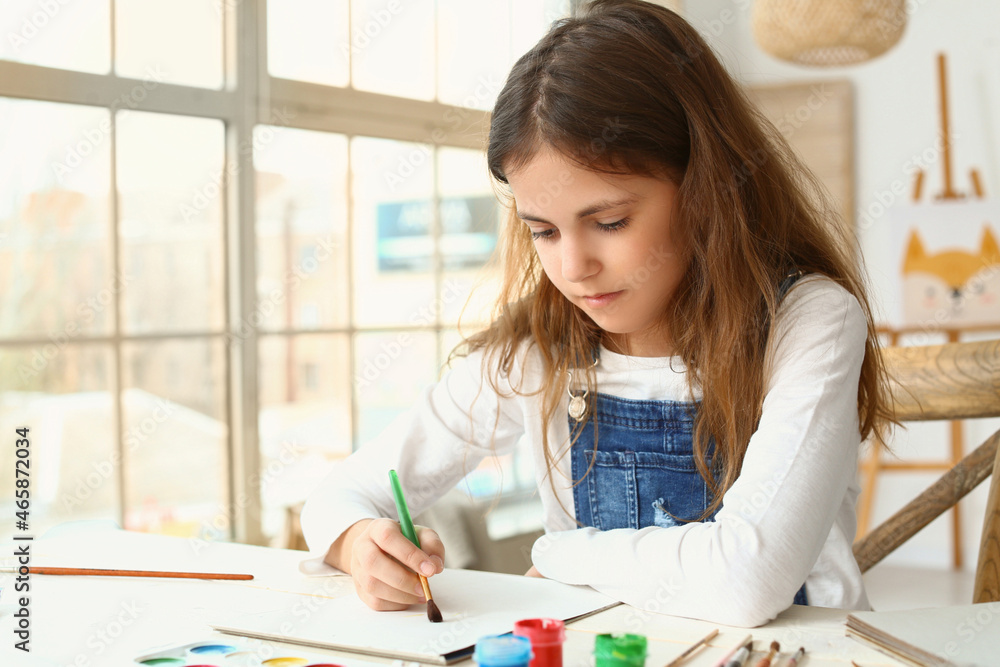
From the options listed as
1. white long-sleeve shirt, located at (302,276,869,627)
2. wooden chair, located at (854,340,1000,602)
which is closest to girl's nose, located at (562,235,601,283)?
white long-sleeve shirt, located at (302,276,869,627)

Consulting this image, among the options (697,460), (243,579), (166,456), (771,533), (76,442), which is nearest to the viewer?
(771,533)

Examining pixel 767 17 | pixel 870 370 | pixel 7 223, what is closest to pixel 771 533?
pixel 870 370

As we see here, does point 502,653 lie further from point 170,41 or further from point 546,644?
point 170,41

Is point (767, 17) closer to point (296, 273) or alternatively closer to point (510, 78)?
point (296, 273)

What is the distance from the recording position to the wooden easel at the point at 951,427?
143 inches

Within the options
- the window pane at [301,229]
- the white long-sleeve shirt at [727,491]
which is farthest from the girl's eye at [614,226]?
the window pane at [301,229]

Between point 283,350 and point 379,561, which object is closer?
point 379,561

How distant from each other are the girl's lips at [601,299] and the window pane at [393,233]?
1.75m

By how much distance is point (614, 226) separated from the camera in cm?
101

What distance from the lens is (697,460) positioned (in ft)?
3.69

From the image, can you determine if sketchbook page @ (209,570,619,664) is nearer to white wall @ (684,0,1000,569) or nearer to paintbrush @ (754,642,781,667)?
paintbrush @ (754,642,781,667)

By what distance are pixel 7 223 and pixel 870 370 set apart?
172cm

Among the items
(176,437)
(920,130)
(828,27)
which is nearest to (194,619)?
(176,437)

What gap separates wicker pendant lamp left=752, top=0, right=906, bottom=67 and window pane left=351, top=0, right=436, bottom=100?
1046mm
